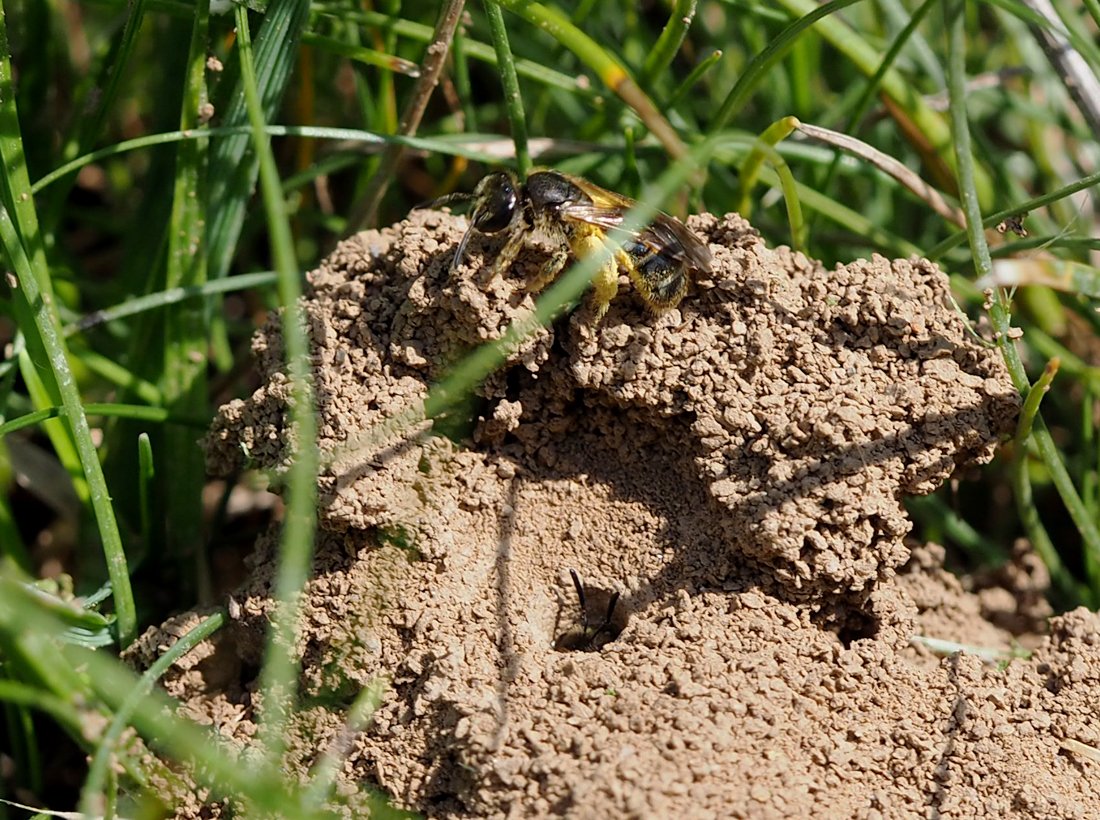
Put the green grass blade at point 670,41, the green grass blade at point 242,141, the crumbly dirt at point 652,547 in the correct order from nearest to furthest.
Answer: the crumbly dirt at point 652,547
the green grass blade at point 242,141
the green grass blade at point 670,41

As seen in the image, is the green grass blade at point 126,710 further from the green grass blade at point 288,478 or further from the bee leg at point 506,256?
the bee leg at point 506,256

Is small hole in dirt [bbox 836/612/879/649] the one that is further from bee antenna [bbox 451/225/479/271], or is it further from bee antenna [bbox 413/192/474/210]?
bee antenna [bbox 413/192/474/210]

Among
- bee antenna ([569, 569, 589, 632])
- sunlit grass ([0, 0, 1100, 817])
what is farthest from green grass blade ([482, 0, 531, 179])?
bee antenna ([569, 569, 589, 632])

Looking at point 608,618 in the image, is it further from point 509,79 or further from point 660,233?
point 509,79

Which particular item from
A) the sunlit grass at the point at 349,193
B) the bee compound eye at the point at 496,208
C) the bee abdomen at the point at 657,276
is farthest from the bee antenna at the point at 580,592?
the bee compound eye at the point at 496,208

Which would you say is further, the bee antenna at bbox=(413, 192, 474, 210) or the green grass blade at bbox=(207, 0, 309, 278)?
the bee antenna at bbox=(413, 192, 474, 210)

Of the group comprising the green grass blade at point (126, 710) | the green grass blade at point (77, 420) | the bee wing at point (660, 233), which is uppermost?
the bee wing at point (660, 233)
